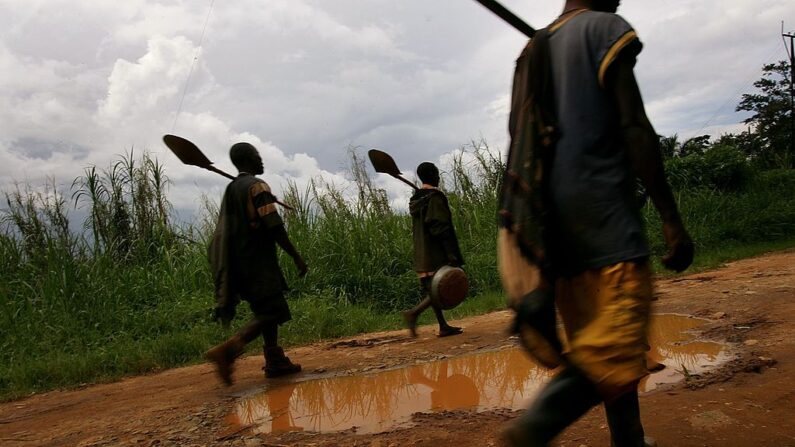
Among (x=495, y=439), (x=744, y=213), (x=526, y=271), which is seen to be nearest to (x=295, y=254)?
(x=495, y=439)

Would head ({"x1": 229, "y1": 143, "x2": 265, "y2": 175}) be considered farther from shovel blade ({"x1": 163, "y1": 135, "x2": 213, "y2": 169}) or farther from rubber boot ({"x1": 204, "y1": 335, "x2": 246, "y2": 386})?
rubber boot ({"x1": 204, "y1": 335, "x2": 246, "y2": 386})

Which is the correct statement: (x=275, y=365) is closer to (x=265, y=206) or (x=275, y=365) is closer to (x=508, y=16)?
(x=265, y=206)

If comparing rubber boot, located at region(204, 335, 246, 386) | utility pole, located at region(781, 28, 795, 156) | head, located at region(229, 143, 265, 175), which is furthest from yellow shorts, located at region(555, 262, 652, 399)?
utility pole, located at region(781, 28, 795, 156)

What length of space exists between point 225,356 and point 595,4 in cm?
323

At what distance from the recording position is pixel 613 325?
149cm

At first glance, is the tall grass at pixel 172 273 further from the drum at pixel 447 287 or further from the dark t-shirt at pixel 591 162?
the dark t-shirt at pixel 591 162

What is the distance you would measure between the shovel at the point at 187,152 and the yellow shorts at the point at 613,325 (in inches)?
134

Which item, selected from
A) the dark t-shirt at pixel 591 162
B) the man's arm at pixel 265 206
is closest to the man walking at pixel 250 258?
the man's arm at pixel 265 206

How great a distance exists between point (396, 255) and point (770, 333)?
5458 mm

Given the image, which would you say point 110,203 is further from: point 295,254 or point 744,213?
point 744,213

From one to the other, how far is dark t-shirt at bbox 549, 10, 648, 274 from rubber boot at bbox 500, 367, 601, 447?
12.9 inches

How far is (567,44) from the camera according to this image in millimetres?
1673

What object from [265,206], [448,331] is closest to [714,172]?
[448,331]

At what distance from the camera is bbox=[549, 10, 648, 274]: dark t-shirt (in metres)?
1.57
